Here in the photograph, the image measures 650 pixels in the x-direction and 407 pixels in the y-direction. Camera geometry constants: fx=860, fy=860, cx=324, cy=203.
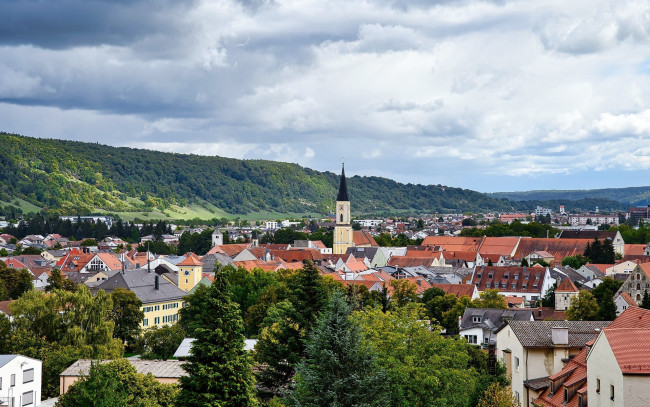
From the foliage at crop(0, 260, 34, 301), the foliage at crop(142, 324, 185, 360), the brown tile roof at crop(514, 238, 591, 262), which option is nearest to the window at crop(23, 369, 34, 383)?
the foliage at crop(142, 324, 185, 360)

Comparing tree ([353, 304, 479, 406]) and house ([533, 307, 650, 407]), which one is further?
tree ([353, 304, 479, 406])

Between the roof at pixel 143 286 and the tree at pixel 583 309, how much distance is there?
125 ft

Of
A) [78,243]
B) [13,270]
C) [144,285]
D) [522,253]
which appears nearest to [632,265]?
[522,253]

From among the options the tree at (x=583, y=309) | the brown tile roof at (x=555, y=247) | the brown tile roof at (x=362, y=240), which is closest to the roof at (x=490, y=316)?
the tree at (x=583, y=309)

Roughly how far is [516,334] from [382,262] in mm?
104332

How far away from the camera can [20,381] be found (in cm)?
4725

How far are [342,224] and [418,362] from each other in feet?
413

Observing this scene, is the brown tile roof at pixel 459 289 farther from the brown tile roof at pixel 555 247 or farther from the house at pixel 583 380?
the brown tile roof at pixel 555 247

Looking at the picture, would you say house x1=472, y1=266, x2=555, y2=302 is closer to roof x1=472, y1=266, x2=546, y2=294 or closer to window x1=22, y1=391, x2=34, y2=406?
roof x1=472, y1=266, x2=546, y2=294

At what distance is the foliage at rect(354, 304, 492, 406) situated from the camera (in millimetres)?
31625

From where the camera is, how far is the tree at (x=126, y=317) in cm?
6738

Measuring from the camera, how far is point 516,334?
3216cm

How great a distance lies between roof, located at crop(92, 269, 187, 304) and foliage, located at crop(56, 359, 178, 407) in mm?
38936

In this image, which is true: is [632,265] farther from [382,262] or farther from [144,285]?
[144,285]
